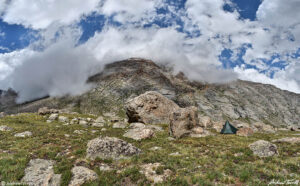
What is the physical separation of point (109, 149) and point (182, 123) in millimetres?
17252

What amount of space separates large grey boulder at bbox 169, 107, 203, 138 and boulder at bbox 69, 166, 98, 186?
18.5 meters

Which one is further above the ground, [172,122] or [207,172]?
[172,122]

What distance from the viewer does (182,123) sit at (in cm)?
3212

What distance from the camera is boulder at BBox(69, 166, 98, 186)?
41.7ft

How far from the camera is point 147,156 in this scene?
1767cm

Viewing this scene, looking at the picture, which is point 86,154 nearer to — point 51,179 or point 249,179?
point 51,179

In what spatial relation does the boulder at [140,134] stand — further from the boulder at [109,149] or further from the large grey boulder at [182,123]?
the boulder at [109,149]

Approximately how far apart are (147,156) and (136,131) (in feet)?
34.1

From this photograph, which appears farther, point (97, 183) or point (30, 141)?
point (30, 141)

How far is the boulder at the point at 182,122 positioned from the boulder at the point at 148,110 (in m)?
17.9

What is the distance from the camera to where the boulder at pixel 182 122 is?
102 ft

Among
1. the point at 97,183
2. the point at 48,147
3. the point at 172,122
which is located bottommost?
the point at 97,183

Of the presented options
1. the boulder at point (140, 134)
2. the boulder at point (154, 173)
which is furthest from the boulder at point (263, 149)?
the boulder at point (140, 134)

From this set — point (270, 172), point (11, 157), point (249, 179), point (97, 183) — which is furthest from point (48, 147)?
point (270, 172)
